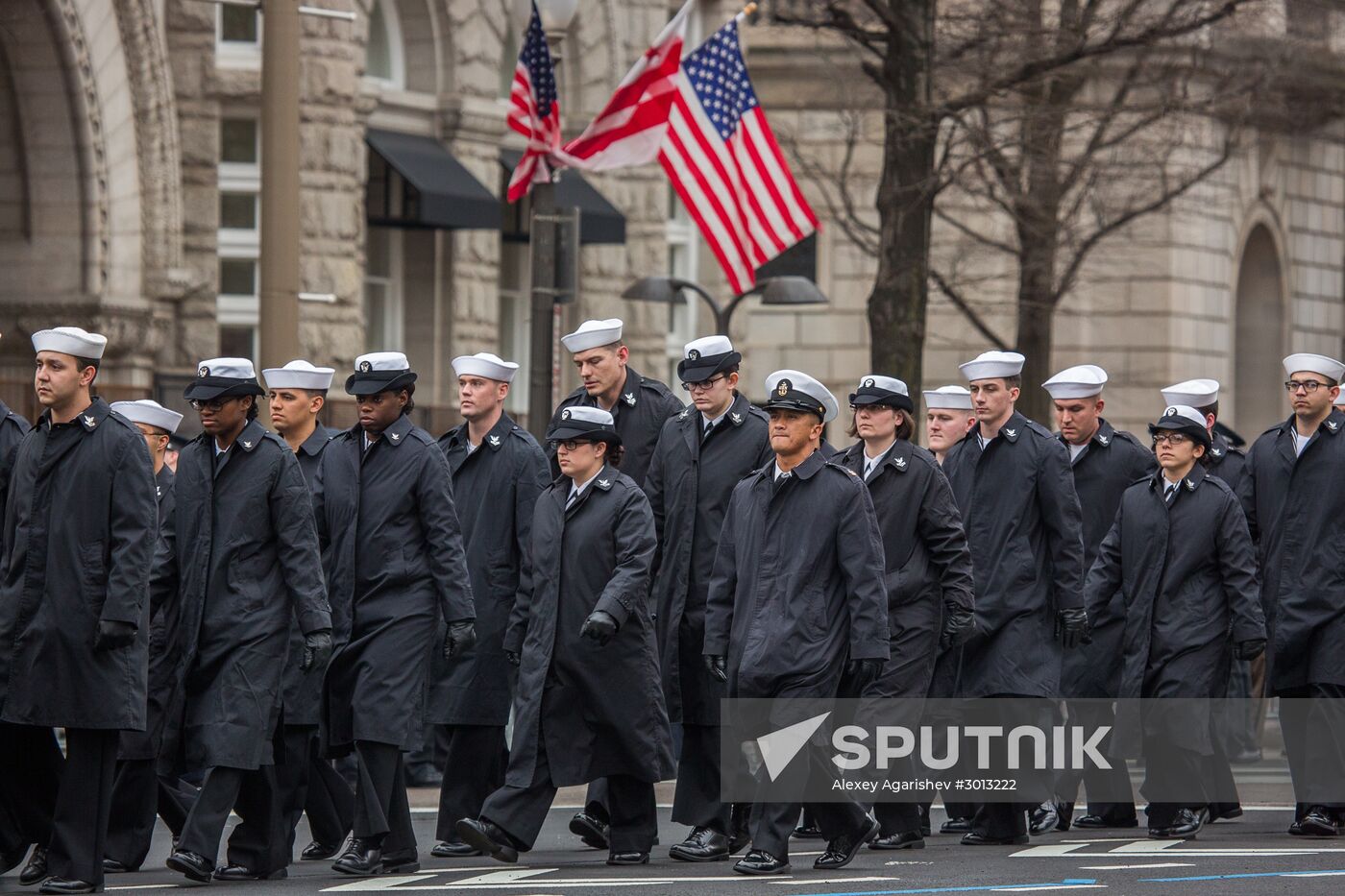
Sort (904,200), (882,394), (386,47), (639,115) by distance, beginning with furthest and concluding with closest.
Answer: (386,47) < (904,200) < (639,115) < (882,394)

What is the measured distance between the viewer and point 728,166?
62.5 feet

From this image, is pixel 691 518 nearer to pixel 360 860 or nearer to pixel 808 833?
pixel 808 833

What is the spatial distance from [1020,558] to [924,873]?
2.13 m

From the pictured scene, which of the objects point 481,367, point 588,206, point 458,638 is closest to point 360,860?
point 458,638

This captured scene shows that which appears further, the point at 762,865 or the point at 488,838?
the point at 488,838

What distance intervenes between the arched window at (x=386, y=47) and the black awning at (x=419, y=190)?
0.72m

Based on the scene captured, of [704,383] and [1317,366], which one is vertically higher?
[1317,366]

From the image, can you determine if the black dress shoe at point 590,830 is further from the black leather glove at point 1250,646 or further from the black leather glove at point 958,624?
the black leather glove at point 1250,646

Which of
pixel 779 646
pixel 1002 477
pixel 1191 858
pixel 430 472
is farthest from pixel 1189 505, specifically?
pixel 430 472

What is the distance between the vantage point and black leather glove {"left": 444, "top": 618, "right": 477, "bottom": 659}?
11523mm

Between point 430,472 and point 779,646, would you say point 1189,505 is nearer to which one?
point 779,646

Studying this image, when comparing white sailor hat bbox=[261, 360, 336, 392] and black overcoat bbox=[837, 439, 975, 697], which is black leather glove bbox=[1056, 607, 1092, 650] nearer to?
black overcoat bbox=[837, 439, 975, 697]

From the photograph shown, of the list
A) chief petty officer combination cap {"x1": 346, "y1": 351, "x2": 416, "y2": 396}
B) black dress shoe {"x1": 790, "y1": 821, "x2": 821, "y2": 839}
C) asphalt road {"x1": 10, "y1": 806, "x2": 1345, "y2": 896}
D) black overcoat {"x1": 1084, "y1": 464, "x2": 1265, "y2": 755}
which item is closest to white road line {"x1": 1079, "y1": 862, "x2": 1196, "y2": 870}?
asphalt road {"x1": 10, "y1": 806, "x2": 1345, "y2": 896}

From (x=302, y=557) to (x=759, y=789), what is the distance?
81.9 inches
